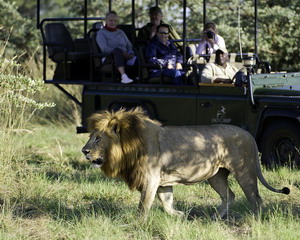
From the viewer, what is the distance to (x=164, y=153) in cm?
603

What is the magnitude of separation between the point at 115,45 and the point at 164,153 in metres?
4.54

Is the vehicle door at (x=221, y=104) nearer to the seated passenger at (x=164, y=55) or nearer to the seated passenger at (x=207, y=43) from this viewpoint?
the seated passenger at (x=164, y=55)

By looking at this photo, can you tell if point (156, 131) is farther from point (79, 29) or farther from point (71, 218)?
point (79, 29)

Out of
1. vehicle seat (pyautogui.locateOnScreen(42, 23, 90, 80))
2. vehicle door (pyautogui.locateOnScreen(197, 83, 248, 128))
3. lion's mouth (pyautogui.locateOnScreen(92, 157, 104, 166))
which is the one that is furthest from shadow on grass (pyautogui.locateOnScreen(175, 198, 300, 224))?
vehicle seat (pyautogui.locateOnScreen(42, 23, 90, 80))

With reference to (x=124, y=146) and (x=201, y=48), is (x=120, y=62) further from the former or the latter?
(x=124, y=146)

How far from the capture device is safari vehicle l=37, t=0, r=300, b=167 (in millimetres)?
8562

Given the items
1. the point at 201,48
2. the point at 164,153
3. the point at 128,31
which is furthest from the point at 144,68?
the point at 164,153

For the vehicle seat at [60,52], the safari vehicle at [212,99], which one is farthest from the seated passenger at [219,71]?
the vehicle seat at [60,52]

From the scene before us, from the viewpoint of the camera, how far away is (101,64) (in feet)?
33.8

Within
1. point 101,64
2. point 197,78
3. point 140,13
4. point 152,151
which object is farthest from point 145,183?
point 140,13

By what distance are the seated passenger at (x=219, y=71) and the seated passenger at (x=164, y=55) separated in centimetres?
42

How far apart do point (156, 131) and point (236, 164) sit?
2.23 ft

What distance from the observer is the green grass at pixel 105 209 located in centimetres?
561

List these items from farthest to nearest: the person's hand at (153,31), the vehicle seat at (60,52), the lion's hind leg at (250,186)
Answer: the vehicle seat at (60,52) < the person's hand at (153,31) < the lion's hind leg at (250,186)
